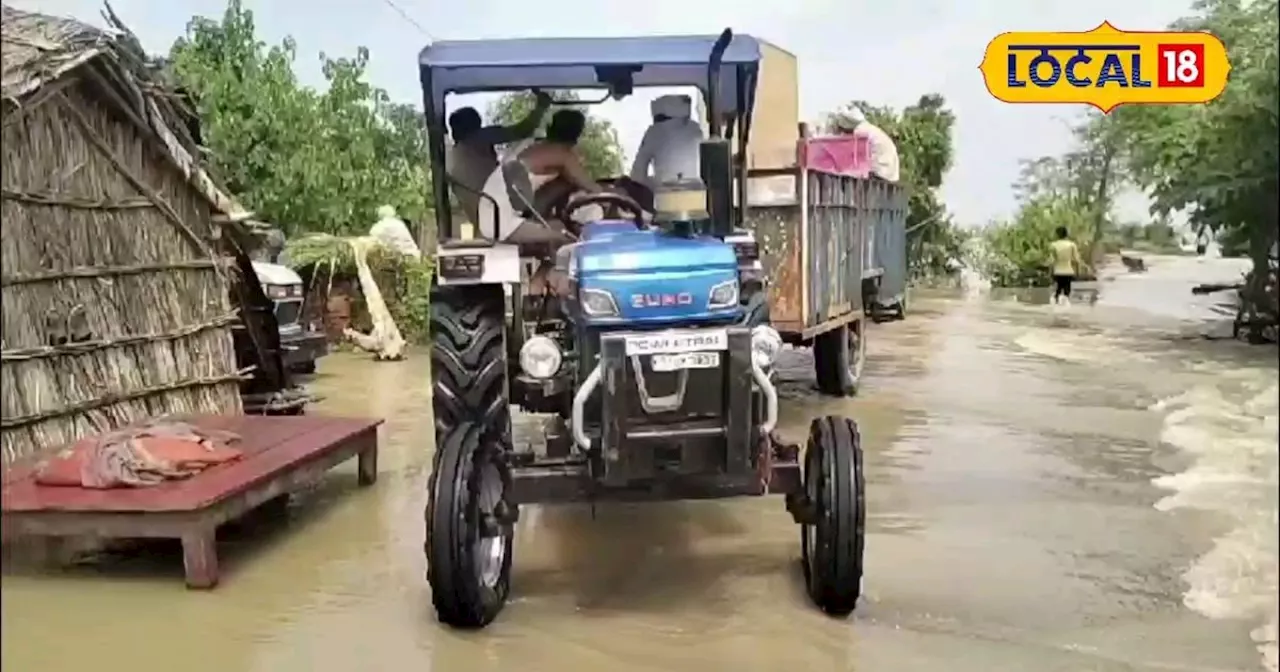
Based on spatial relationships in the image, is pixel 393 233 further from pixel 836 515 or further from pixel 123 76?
pixel 836 515

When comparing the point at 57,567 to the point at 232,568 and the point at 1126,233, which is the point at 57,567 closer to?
the point at 232,568

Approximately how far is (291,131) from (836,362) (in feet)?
16.6

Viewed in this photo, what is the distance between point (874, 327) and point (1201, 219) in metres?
9.36

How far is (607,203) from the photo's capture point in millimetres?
5227

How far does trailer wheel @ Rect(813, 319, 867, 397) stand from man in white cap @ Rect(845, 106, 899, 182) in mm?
1633

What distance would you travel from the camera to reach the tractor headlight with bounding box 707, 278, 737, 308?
4199 mm

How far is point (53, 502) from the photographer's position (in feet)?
14.8

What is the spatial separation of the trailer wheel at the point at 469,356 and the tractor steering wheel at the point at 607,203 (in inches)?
16.7

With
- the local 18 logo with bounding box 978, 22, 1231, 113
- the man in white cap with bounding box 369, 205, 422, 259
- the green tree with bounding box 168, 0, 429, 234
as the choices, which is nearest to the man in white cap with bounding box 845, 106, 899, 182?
A: the green tree with bounding box 168, 0, 429, 234

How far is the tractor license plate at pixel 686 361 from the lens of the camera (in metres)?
4.04

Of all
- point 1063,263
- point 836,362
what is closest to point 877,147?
point 1063,263

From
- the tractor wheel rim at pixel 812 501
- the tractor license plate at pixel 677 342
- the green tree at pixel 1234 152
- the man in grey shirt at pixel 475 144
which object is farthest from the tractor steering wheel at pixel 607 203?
the green tree at pixel 1234 152

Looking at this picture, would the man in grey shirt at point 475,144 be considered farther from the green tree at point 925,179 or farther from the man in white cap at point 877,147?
the green tree at point 925,179

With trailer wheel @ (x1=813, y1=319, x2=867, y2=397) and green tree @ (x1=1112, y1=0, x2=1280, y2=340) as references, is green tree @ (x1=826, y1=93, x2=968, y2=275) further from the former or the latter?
green tree @ (x1=1112, y1=0, x2=1280, y2=340)
